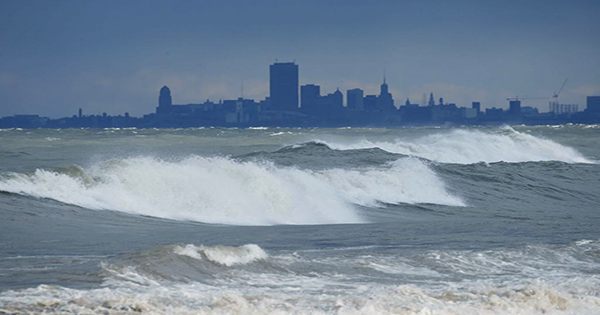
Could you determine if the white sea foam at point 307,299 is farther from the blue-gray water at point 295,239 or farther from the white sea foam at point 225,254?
the white sea foam at point 225,254

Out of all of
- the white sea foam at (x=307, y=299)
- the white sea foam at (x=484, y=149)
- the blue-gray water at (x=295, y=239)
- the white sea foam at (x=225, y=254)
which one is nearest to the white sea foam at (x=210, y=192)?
the blue-gray water at (x=295, y=239)

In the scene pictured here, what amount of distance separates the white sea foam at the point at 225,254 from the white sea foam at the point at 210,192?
796 cm

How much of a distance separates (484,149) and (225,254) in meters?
47.3

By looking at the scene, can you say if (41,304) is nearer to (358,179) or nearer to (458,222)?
(458,222)

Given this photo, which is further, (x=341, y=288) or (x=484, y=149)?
(x=484, y=149)

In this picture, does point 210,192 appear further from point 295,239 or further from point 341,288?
point 341,288

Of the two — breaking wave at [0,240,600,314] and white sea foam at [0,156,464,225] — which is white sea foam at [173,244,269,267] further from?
white sea foam at [0,156,464,225]

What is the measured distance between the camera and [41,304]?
435 inches

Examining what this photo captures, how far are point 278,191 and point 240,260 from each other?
488 inches

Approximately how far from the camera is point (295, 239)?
18672 millimetres

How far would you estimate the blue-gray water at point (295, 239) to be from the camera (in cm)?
1218

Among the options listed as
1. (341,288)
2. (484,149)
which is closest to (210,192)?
(341,288)

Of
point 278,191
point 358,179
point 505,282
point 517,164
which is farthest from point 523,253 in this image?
point 517,164

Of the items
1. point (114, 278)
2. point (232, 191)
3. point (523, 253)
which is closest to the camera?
point (114, 278)
